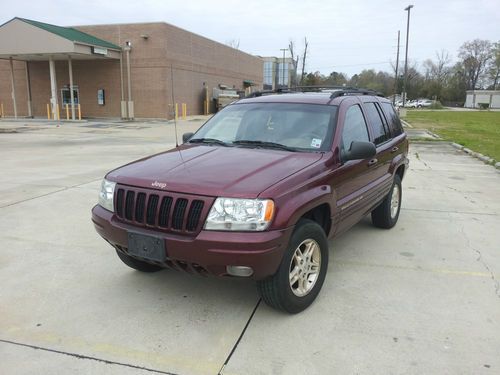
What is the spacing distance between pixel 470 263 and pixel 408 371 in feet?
7.63

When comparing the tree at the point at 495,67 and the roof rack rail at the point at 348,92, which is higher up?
the tree at the point at 495,67

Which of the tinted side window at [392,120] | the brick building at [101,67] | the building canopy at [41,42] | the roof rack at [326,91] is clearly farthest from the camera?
the brick building at [101,67]

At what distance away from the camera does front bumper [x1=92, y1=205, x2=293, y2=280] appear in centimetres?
303

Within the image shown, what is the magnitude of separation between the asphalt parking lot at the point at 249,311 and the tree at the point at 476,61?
110m

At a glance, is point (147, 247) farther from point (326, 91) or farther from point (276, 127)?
point (326, 91)

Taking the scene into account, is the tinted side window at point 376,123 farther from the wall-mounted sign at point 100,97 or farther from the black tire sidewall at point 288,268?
the wall-mounted sign at point 100,97

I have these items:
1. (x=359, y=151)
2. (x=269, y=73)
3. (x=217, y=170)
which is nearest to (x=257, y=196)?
(x=217, y=170)

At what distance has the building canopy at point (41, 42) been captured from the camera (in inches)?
1010

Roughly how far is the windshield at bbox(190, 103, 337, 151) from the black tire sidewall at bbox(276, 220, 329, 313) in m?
0.88

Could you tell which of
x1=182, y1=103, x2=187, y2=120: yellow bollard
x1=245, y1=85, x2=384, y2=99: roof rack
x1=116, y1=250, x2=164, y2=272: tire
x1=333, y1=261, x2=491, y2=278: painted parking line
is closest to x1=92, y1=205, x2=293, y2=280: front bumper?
x1=116, y1=250, x2=164, y2=272: tire

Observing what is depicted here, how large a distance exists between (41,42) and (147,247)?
2722 cm

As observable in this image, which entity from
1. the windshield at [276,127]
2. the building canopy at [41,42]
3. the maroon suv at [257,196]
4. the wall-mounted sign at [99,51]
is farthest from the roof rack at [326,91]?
the wall-mounted sign at [99,51]

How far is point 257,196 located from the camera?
308 centimetres

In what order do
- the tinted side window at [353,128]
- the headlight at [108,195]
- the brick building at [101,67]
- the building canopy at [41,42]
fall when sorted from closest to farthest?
the headlight at [108,195], the tinted side window at [353,128], the building canopy at [41,42], the brick building at [101,67]
